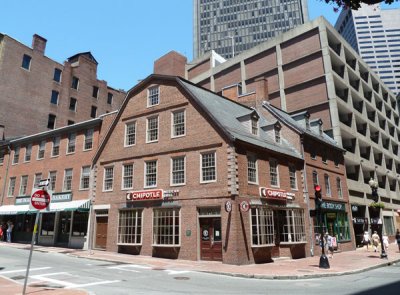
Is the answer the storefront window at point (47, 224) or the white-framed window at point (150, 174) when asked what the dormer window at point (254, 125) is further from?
the storefront window at point (47, 224)

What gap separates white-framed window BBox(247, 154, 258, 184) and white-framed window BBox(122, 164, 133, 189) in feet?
29.2

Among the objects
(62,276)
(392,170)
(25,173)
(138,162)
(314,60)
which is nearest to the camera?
(62,276)

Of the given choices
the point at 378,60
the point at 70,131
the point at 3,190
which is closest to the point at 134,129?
the point at 70,131

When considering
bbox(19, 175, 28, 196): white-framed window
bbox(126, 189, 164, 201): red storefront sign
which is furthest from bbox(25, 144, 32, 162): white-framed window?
bbox(126, 189, 164, 201): red storefront sign

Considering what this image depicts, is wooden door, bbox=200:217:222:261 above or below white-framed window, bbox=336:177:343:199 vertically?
below

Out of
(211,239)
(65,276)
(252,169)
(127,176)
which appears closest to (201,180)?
(252,169)

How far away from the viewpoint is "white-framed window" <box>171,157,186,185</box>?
21.9 metres

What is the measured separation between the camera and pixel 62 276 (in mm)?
13875

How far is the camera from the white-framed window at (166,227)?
830 inches

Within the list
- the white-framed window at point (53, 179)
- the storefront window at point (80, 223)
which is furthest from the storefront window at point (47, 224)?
the storefront window at point (80, 223)

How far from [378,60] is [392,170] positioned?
17951cm

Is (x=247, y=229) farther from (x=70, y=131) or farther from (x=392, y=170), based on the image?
(x=392, y=170)

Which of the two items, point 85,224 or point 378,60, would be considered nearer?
point 85,224

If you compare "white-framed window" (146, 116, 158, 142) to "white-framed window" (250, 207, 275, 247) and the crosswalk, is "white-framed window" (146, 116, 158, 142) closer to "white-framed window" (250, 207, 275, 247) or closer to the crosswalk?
"white-framed window" (250, 207, 275, 247)
